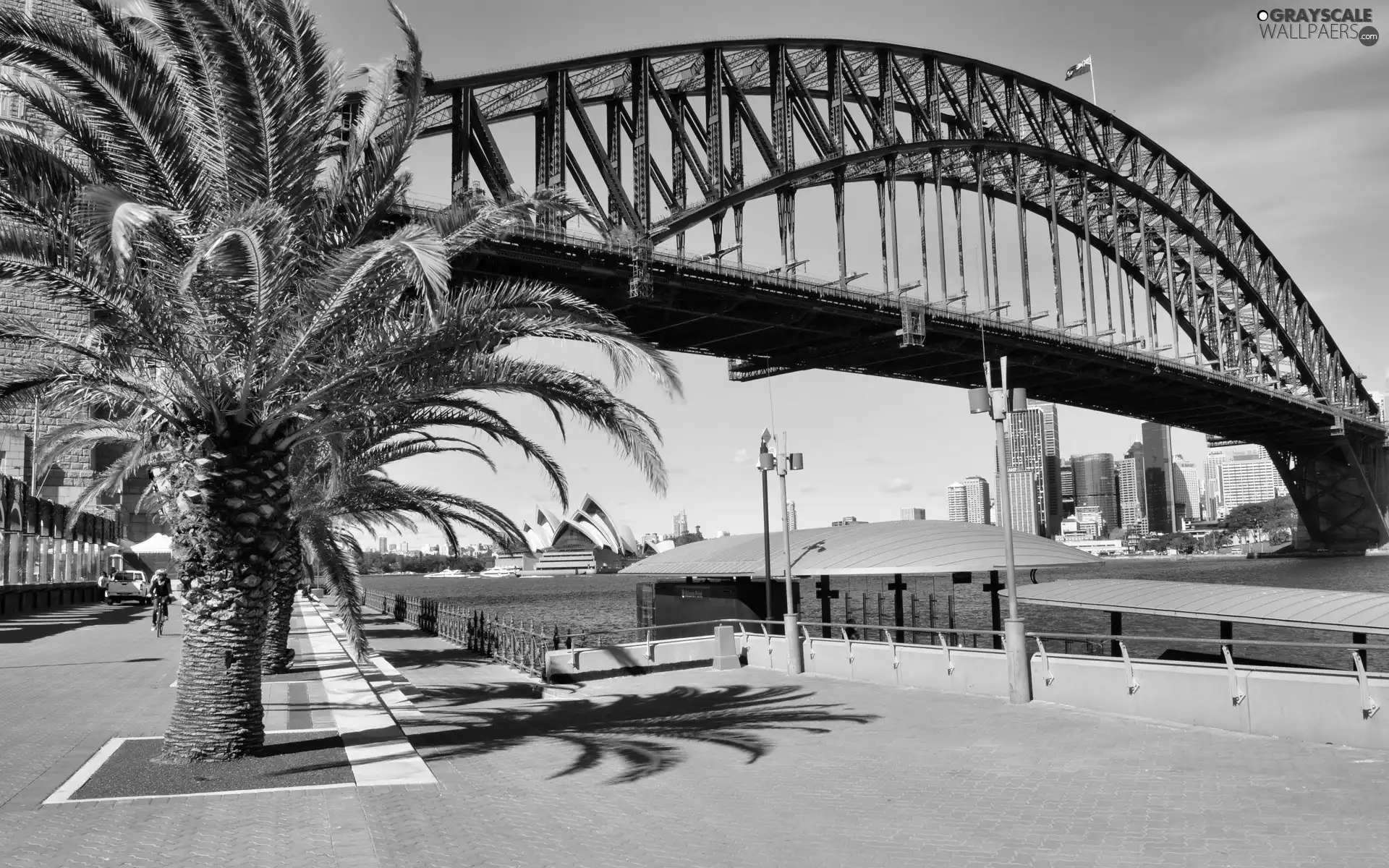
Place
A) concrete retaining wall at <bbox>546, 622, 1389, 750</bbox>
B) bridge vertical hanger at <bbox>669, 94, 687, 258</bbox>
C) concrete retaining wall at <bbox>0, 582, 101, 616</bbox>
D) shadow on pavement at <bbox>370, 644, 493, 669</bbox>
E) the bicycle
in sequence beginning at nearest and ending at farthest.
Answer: concrete retaining wall at <bbox>546, 622, 1389, 750</bbox> → shadow on pavement at <bbox>370, 644, 493, 669</bbox> → the bicycle → concrete retaining wall at <bbox>0, 582, 101, 616</bbox> → bridge vertical hanger at <bbox>669, 94, 687, 258</bbox>

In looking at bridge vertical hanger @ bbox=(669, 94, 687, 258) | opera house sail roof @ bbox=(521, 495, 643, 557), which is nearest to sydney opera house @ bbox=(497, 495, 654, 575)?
opera house sail roof @ bbox=(521, 495, 643, 557)

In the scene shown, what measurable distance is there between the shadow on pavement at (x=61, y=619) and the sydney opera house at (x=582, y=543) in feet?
176

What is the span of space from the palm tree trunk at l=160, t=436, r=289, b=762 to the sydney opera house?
89504 mm

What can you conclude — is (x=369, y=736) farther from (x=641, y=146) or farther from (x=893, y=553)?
(x=641, y=146)

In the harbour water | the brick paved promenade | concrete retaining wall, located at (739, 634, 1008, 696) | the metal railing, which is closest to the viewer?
the brick paved promenade

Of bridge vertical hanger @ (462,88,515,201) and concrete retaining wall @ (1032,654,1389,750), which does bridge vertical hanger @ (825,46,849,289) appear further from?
concrete retaining wall @ (1032,654,1389,750)

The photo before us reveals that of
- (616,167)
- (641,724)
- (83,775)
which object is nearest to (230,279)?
(83,775)

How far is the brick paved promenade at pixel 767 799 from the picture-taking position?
772 cm

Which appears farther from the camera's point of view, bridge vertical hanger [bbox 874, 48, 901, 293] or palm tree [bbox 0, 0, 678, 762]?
bridge vertical hanger [bbox 874, 48, 901, 293]

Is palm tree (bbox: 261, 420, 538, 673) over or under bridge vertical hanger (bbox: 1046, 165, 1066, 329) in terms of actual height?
under

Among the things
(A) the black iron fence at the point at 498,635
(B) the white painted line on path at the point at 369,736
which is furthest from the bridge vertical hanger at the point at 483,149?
(B) the white painted line on path at the point at 369,736

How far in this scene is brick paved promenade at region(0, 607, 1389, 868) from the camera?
25.3ft

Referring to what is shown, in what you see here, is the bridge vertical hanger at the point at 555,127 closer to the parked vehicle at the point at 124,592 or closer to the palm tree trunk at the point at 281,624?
the palm tree trunk at the point at 281,624

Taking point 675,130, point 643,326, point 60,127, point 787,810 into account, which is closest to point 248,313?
point 60,127
